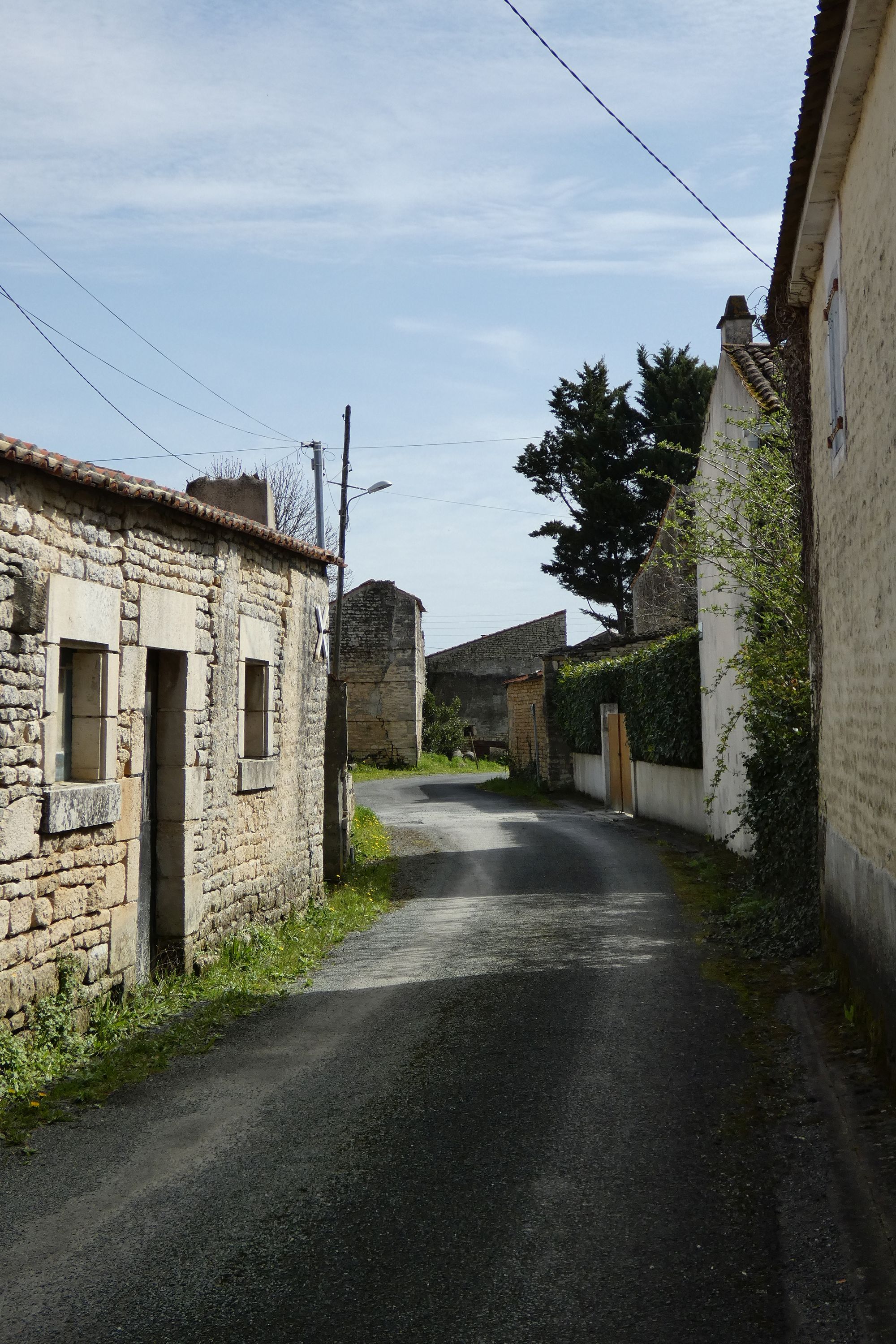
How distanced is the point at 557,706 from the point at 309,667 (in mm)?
17682

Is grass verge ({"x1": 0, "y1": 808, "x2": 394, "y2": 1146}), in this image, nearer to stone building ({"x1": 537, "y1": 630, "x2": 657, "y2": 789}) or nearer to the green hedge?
the green hedge

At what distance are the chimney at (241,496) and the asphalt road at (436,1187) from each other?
4.91 metres

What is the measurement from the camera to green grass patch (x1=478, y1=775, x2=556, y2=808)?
2586 cm

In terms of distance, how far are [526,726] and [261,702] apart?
71.4 feet

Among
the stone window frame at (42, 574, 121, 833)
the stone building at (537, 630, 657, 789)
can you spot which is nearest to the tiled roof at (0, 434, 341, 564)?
the stone window frame at (42, 574, 121, 833)

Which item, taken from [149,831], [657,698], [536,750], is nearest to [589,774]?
[536,750]

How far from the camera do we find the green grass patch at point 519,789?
84.8 ft

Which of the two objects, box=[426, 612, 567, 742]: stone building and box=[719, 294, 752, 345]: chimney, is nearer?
box=[719, 294, 752, 345]: chimney

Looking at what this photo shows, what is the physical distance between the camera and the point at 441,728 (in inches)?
1641

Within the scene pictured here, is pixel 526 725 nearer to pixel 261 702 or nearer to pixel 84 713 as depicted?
pixel 261 702

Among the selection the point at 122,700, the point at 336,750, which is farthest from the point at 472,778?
the point at 122,700

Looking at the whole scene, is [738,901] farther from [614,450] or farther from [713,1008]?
[614,450]

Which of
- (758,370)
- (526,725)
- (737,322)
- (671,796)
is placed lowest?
(671,796)

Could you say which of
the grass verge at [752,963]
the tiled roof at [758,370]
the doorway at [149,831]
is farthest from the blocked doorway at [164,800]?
the tiled roof at [758,370]
